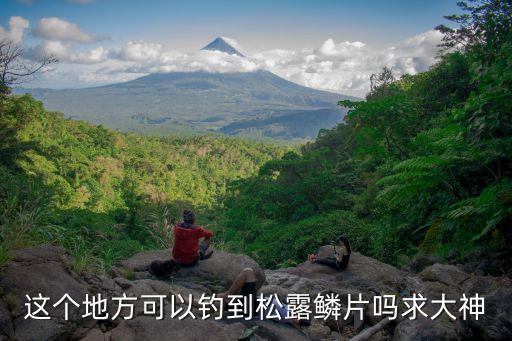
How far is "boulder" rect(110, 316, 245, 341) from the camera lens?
12.8ft

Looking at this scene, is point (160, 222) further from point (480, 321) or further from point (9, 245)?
point (480, 321)

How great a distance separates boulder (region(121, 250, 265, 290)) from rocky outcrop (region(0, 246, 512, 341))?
16 millimetres

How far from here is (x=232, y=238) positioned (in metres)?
21.6

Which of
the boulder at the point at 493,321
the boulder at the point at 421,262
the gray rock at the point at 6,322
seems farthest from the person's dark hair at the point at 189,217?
the boulder at the point at 421,262

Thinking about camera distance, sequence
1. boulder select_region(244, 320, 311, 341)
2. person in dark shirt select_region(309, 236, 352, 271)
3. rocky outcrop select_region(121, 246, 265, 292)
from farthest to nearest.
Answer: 1. person in dark shirt select_region(309, 236, 352, 271)
2. rocky outcrop select_region(121, 246, 265, 292)
3. boulder select_region(244, 320, 311, 341)

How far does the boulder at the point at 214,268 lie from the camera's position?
604cm

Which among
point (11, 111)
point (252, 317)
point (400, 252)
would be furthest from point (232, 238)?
point (252, 317)

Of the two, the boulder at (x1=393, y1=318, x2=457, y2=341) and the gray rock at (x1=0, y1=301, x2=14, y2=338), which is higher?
the gray rock at (x1=0, y1=301, x2=14, y2=338)

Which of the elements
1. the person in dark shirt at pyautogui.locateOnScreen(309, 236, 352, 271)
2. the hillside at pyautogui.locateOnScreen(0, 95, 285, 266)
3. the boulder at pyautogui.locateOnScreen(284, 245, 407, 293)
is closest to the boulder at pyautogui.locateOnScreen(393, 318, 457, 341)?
the boulder at pyautogui.locateOnScreen(284, 245, 407, 293)

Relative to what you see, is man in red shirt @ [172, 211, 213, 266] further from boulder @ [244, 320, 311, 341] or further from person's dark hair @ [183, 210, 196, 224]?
boulder @ [244, 320, 311, 341]

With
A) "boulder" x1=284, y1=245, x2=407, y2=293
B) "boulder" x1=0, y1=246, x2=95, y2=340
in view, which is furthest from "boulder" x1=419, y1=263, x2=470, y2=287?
"boulder" x1=0, y1=246, x2=95, y2=340

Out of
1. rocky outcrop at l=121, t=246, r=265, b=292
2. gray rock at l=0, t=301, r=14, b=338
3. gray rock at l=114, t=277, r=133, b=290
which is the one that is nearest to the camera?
gray rock at l=0, t=301, r=14, b=338

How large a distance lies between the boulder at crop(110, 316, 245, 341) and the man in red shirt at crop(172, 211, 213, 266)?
189 centimetres

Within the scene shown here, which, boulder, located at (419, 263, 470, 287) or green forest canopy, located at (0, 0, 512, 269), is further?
boulder, located at (419, 263, 470, 287)
